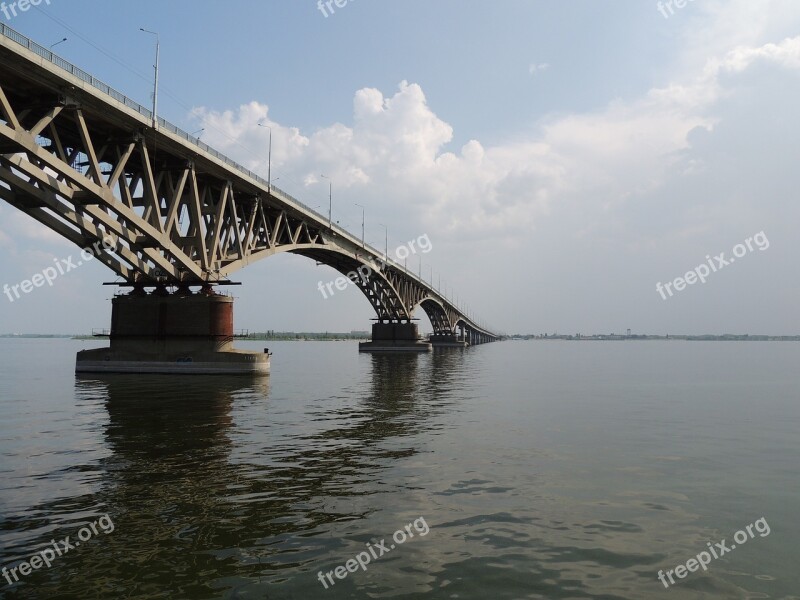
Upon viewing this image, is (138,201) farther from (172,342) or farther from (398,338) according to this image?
(398,338)

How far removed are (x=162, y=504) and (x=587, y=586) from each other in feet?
23.2

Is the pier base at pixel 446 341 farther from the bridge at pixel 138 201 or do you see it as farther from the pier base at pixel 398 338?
the bridge at pixel 138 201

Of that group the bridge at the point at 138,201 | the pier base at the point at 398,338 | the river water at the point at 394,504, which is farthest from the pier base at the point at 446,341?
the river water at the point at 394,504

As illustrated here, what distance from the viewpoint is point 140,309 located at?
42250 millimetres

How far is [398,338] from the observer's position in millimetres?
104625

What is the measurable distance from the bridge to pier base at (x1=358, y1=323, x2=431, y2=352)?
46.7 m

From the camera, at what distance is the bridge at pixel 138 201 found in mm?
29375

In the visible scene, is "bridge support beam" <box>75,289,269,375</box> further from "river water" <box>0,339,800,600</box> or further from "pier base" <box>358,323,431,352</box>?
"pier base" <box>358,323,431,352</box>

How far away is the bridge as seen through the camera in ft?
96.4

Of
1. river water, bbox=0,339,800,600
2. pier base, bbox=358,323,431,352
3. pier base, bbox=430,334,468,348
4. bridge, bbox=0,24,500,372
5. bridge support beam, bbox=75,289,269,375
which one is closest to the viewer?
river water, bbox=0,339,800,600

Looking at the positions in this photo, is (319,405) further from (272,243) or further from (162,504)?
(272,243)

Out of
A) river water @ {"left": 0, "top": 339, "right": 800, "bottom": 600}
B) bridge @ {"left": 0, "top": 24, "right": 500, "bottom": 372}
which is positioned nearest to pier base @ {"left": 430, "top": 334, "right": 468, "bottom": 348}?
bridge @ {"left": 0, "top": 24, "right": 500, "bottom": 372}

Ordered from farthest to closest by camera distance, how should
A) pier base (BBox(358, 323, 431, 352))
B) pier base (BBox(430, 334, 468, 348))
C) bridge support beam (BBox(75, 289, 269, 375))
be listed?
pier base (BBox(430, 334, 468, 348)), pier base (BBox(358, 323, 431, 352)), bridge support beam (BBox(75, 289, 269, 375))

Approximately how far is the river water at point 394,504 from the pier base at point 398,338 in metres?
82.1
